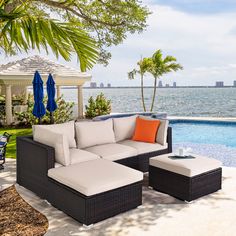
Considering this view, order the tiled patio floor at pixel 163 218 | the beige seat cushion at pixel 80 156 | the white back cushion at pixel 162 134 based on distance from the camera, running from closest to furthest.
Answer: the tiled patio floor at pixel 163 218
the beige seat cushion at pixel 80 156
the white back cushion at pixel 162 134

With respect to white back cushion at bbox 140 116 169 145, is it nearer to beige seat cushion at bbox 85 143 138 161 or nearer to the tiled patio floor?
beige seat cushion at bbox 85 143 138 161

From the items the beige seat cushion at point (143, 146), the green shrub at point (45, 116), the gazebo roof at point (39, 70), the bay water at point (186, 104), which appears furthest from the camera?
the bay water at point (186, 104)

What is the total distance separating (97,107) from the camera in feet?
54.2

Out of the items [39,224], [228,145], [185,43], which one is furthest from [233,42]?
[39,224]

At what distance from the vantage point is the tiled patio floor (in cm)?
408

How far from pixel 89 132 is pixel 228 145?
20.8 feet

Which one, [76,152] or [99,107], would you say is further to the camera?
[99,107]

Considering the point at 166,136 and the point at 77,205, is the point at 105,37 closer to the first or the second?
the point at 166,136

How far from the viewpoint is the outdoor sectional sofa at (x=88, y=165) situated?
4.31m

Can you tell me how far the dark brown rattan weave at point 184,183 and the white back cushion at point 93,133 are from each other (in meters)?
1.38

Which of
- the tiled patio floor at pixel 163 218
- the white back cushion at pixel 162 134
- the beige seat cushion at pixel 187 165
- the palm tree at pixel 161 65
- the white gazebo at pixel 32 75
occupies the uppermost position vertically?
the palm tree at pixel 161 65

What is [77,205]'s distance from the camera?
4297 mm

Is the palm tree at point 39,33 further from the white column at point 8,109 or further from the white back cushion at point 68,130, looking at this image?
the white column at point 8,109

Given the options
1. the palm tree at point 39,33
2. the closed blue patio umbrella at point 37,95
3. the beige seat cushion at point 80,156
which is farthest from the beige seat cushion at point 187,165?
the closed blue patio umbrella at point 37,95
